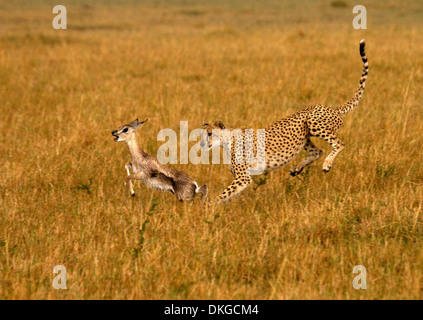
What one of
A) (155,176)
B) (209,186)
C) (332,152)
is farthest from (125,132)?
(332,152)

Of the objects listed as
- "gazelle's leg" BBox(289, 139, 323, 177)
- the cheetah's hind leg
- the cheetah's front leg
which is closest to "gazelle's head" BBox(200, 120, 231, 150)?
the cheetah's front leg

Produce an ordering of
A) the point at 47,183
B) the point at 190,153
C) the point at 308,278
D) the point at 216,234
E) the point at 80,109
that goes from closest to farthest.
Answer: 1. the point at 308,278
2. the point at 216,234
3. the point at 47,183
4. the point at 190,153
5. the point at 80,109

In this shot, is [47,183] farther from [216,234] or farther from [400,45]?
[400,45]

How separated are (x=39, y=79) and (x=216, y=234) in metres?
7.50

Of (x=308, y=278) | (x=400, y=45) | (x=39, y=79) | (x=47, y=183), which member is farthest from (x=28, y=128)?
(x=400, y=45)

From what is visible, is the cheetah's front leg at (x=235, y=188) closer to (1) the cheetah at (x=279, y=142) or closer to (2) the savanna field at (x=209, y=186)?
(1) the cheetah at (x=279, y=142)

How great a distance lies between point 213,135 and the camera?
5559 millimetres

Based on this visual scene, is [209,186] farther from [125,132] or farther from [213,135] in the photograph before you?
[125,132]

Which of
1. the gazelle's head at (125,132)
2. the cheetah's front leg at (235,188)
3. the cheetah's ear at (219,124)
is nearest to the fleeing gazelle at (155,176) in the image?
the gazelle's head at (125,132)

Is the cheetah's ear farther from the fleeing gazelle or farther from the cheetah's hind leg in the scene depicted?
the cheetah's hind leg

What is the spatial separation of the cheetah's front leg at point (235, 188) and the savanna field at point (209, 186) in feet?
0.38

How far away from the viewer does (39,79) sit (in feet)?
36.6

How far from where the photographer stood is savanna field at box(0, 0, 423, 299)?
13.5ft
